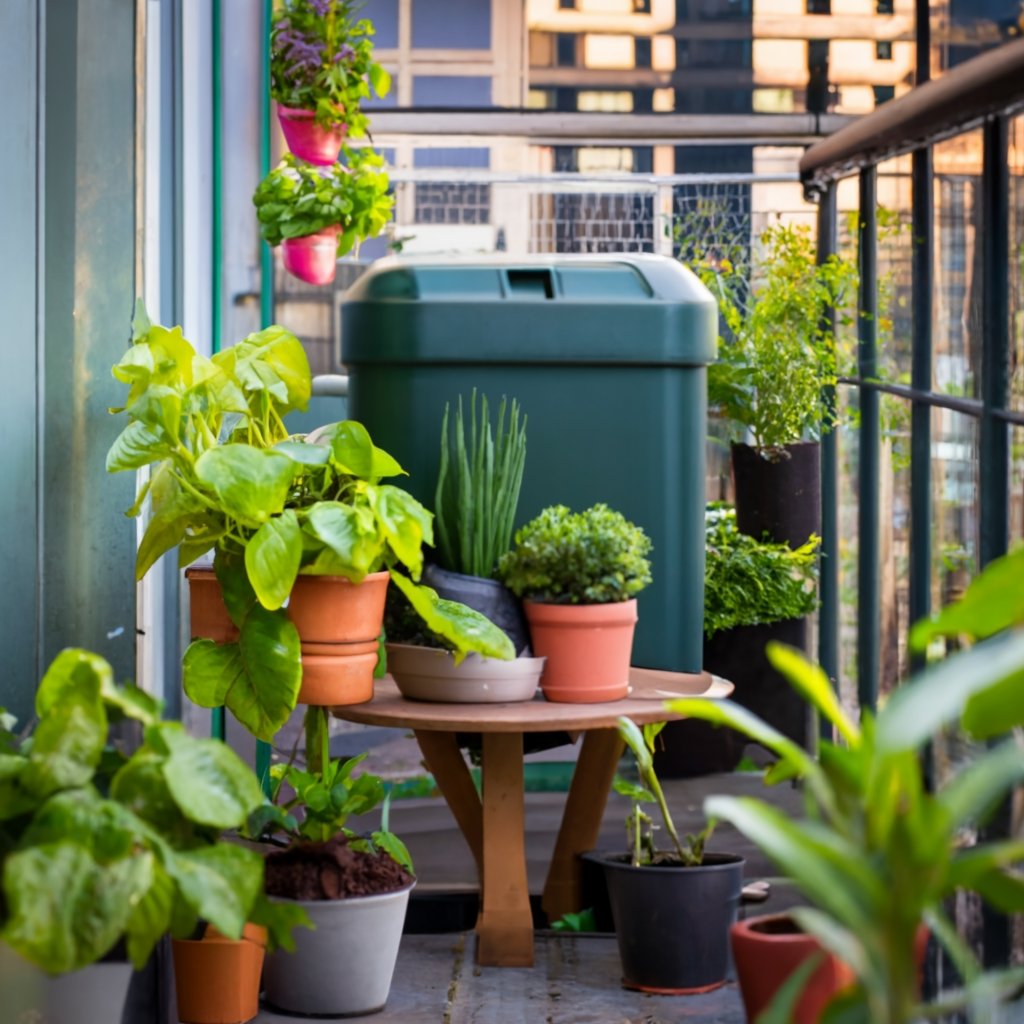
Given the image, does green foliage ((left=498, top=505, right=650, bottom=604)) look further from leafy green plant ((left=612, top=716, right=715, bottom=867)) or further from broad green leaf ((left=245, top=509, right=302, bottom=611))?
broad green leaf ((left=245, top=509, right=302, bottom=611))

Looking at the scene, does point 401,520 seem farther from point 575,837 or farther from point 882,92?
point 882,92

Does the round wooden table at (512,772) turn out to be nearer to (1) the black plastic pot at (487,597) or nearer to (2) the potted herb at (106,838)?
(1) the black plastic pot at (487,597)

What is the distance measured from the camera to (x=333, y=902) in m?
2.49

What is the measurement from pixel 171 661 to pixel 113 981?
6.61 feet

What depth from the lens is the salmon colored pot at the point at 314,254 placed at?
4426 mm

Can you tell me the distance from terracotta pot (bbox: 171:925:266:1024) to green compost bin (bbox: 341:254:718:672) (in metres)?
0.94

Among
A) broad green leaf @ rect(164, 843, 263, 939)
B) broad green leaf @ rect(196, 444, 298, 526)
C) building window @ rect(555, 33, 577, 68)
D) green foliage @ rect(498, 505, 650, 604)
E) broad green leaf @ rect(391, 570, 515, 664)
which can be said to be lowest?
broad green leaf @ rect(164, 843, 263, 939)

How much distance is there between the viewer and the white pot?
2.74 m

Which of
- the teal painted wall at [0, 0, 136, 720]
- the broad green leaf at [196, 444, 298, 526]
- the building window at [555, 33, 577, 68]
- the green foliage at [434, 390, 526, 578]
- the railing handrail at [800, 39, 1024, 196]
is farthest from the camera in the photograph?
the building window at [555, 33, 577, 68]

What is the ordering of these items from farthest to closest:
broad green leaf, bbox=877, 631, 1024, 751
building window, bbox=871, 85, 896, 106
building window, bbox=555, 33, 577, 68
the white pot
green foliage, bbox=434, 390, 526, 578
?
building window, bbox=555, 33, 577, 68 < building window, bbox=871, 85, 896, 106 < green foliage, bbox=434, 390, 526, 578 < the white pot < broad green leaf, bbox=877, 631, 1024, 751

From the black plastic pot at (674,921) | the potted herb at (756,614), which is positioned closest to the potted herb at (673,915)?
the black plastic pot at (674,921)

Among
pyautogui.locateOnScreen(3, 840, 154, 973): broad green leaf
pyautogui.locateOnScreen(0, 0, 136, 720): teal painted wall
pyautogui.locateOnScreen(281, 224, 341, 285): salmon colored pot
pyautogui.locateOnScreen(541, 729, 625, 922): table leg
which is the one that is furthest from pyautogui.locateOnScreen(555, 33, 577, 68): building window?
pyautogui.locateOnScreen(3, 840, 154, 973): broad green leaf

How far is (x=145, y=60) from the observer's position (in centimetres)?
325

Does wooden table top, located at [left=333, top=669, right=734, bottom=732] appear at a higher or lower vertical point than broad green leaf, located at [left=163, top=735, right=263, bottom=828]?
lower
